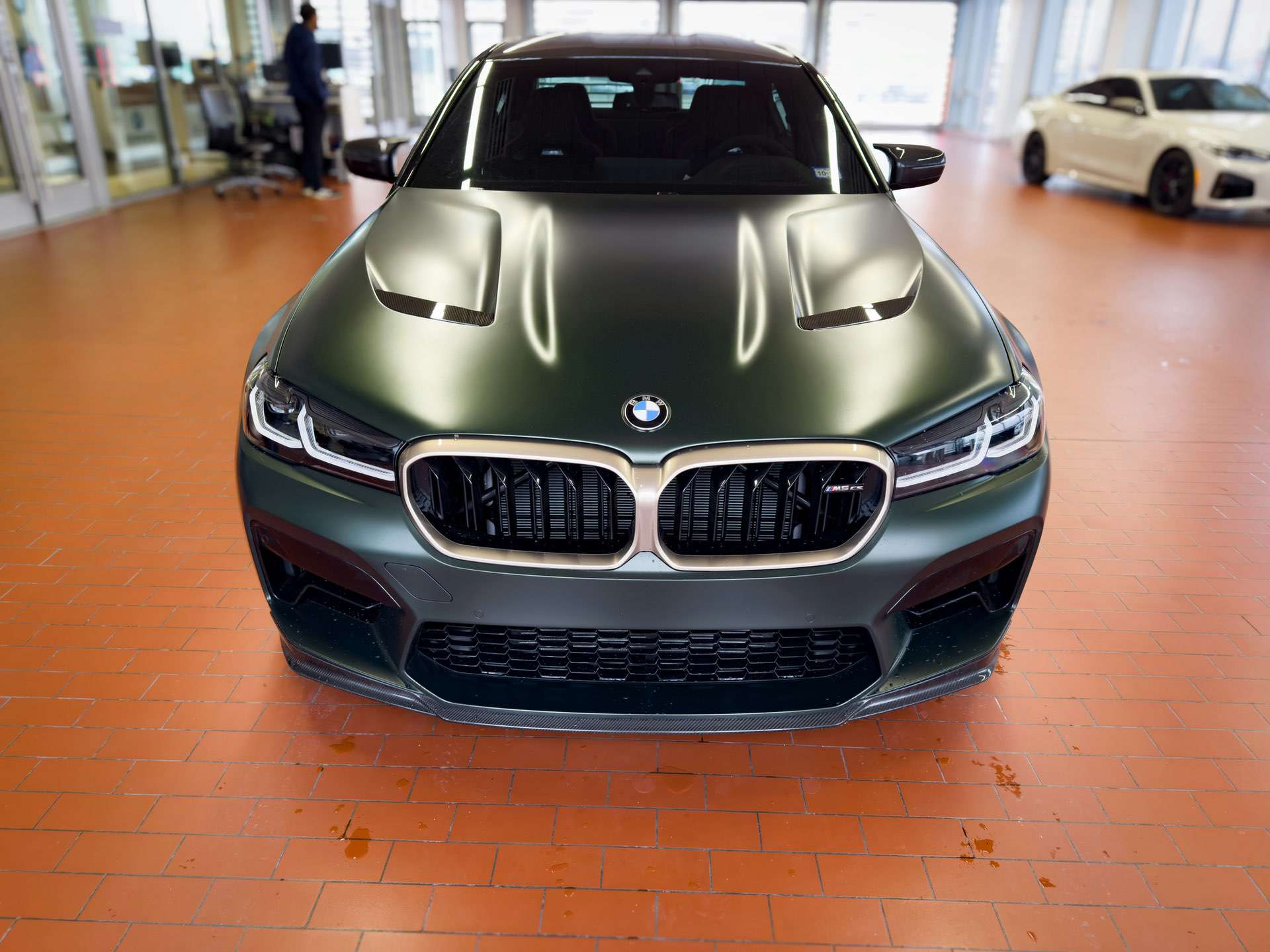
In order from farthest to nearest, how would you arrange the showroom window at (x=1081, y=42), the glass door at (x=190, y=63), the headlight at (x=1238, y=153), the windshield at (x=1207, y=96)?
the showroom window at (x=1081, y=42) < the glass door at (x=190, y=63) < the windshield at (x=1207, y=96) < the headlight at (x=1238, y=153)

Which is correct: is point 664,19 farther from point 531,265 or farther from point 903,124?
point 531,265

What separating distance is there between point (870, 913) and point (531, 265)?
4.40 feet

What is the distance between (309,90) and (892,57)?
662 inches

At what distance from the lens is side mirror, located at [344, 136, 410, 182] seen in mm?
2621

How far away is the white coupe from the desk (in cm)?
738

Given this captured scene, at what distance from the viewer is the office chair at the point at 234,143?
8.80 meters

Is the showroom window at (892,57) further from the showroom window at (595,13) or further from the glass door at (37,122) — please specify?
the glass door at (37,122)

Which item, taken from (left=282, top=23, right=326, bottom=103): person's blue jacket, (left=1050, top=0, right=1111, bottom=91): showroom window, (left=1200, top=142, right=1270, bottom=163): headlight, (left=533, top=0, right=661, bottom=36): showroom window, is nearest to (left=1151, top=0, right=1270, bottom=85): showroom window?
(left=1050, top=0, right=1111, bottom=91): showroom window

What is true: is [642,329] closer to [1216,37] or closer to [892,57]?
[1216,37]

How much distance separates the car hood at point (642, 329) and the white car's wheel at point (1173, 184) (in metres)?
7.18

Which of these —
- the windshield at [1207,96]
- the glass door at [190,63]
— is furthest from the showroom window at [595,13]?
the windshield at [1207,96]

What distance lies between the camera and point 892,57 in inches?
845

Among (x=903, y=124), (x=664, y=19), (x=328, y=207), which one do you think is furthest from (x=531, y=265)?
(x=664, y=19)

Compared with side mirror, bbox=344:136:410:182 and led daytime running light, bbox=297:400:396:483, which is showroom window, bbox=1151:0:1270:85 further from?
led daytime running light, bbox=297:400:396:483
